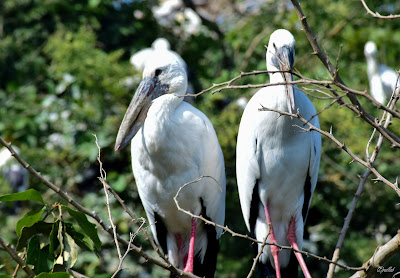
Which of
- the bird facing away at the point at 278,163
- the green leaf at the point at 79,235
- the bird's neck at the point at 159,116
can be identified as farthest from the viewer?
the bird's neck at the point at 159,116

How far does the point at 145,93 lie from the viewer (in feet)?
10.8

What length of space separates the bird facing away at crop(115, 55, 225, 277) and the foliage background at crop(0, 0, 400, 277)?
0.73m

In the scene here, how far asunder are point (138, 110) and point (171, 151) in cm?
25

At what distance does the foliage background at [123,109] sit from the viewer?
4.58 meters

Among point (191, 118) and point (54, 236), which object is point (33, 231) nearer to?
point (54, 236)

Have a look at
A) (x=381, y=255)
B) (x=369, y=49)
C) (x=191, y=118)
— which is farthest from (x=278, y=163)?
(x=369, y=49)

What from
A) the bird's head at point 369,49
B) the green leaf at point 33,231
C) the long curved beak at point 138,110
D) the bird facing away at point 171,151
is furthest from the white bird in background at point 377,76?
the green leaf at point 33,231

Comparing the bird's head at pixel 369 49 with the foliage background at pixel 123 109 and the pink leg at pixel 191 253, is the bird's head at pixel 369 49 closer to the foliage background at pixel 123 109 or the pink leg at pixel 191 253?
the foliage background at pixel 123 109

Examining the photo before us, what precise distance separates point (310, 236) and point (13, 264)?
2.10 metres

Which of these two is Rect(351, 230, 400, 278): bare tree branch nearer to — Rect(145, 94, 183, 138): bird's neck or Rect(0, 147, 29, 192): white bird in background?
Rect(145, 94, 183, 138): bird's neck

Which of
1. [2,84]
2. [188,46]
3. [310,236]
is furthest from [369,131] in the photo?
[2,84]

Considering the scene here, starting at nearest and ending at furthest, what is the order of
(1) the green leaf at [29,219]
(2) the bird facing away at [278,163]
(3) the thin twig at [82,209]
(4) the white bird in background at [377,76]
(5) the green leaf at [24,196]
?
(3) the thin twig at [82,209] < (5) the green leaf at [24,196] < (1) the green leaf at [29,219] < (2) the bird facing away at [278,163] < (4) the white bird in background at [377,76]

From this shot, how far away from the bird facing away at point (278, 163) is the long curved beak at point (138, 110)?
18.1 inches

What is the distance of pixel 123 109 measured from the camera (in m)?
4.80
